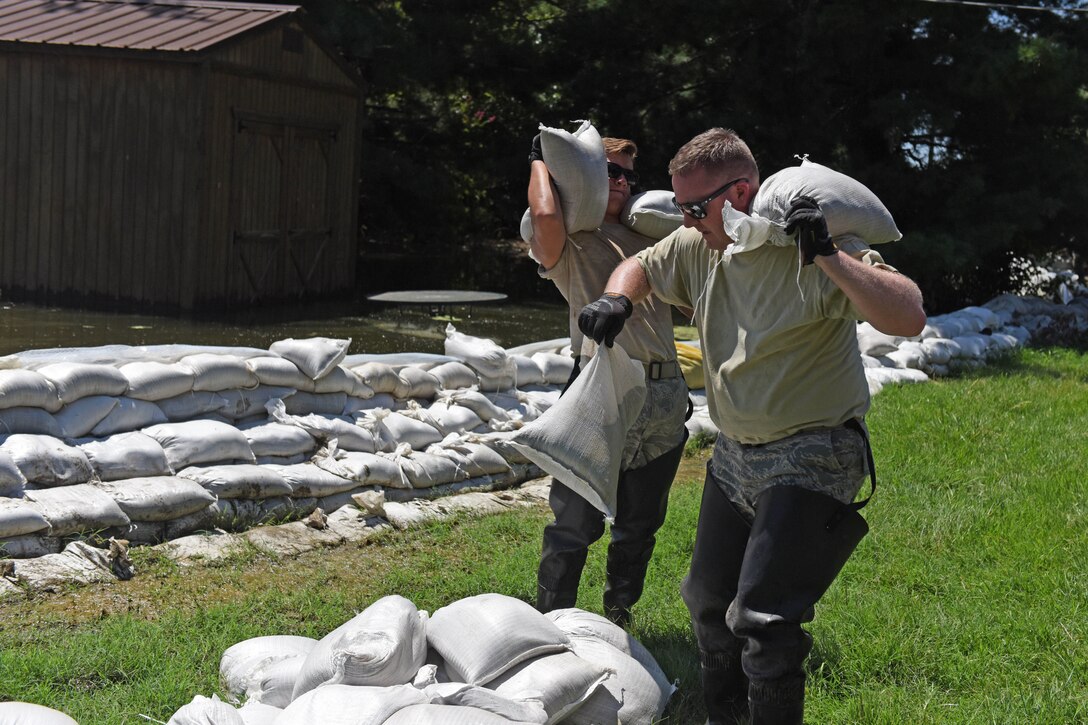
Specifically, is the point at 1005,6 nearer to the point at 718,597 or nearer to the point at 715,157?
the point at 715,157

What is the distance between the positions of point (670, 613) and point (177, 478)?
93.7 inches

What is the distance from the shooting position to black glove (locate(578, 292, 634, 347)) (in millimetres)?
3354

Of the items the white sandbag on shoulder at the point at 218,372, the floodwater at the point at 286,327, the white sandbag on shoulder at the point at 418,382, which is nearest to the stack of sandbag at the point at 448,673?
the white sandbag on shoulder at the point at 218,372

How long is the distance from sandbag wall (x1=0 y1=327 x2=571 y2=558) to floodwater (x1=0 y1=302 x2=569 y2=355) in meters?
2.74

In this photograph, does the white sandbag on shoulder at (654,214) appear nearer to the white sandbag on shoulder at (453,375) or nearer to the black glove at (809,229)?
the black glove at (809,229)

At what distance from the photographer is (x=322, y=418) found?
6285 mm

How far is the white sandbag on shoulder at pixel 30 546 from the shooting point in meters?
4.79

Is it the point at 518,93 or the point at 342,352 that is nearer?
the point at 342,352

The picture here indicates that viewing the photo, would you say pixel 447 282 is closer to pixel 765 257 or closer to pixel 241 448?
pixel 241 448

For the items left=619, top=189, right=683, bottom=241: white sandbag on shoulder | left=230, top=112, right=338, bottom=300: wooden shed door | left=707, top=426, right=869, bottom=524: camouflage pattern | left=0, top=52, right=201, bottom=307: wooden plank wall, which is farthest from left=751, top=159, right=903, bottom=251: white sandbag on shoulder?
left=230, top=112, right=338, bottom=300: wooden shed door

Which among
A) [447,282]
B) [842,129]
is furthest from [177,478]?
[842,129]

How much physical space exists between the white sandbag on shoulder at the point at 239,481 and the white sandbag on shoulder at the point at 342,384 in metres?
0.71

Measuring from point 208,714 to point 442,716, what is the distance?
61 cm

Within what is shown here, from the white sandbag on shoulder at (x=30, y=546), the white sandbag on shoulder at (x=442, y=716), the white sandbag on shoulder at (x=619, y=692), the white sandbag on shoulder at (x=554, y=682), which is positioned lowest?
the white sandbag on shoulder at (x=30, y=546)
